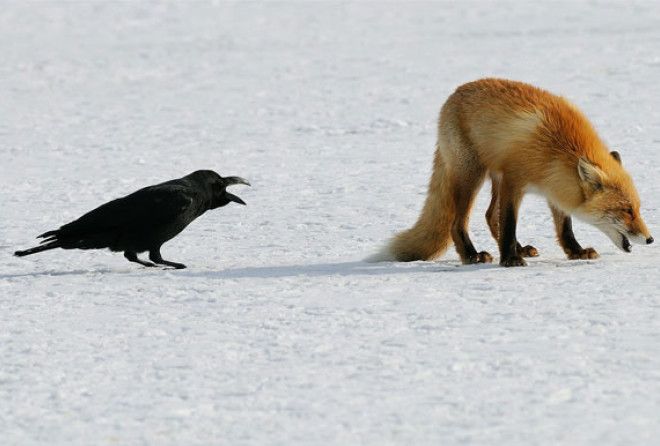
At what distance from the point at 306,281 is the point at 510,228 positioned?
1409 mm

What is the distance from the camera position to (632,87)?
14.6m

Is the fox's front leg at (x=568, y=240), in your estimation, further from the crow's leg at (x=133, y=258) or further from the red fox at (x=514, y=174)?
the crow's leg at (x=133, y=258)

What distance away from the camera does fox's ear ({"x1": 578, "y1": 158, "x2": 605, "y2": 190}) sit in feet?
22.4

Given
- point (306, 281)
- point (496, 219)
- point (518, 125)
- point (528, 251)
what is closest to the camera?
point (306, 281)

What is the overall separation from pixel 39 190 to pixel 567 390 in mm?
6862

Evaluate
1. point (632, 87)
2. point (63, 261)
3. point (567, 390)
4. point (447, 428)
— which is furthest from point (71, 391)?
point (632, 87)

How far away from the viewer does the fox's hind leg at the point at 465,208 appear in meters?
7.39

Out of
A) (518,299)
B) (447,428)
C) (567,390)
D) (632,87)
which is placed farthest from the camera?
(632,87)

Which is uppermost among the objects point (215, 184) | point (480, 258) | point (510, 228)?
point (215, 184)

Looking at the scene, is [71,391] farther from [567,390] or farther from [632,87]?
[632,87]

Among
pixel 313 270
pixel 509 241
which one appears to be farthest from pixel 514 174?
pixel 313 270

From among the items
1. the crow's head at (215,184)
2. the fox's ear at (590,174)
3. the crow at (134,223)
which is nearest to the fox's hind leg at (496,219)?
the fox's ear at (590,174)

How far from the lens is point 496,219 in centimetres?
774

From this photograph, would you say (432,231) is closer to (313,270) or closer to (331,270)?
(331,270)
